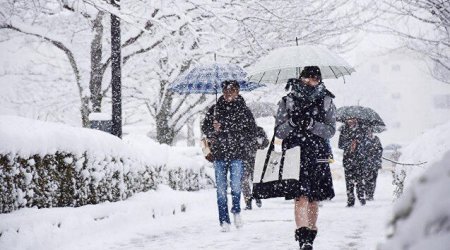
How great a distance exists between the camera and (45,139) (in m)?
5.44

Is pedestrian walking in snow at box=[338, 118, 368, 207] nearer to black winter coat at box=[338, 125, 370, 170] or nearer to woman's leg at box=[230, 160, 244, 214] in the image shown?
black winter coat at box=[338, 125, 370, 170]

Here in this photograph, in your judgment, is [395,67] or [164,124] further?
[395,67]

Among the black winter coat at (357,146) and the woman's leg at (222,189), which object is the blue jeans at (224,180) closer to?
the woman's leg at (222,189)

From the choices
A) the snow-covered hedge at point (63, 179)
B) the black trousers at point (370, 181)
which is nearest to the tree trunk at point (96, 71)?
the snow-covered hedge at point (63, 179)

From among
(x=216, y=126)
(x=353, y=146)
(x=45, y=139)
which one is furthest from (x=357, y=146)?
(x=45, y=139)

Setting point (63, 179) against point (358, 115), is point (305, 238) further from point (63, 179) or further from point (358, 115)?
point (358, 115)

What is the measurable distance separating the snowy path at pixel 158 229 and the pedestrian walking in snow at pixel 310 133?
1086 mm

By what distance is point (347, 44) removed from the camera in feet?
51.4

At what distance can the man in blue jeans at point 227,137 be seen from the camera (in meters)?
6.59

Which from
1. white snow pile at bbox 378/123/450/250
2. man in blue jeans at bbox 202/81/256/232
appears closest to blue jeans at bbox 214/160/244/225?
man in blue jeans at bbox 202/81/256/232

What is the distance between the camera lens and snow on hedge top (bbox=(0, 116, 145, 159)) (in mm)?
4917

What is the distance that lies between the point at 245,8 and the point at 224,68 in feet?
12.8

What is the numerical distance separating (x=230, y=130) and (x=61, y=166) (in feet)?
7.37

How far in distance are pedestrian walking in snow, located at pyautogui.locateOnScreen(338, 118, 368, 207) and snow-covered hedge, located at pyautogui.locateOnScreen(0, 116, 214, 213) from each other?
4.57 m
